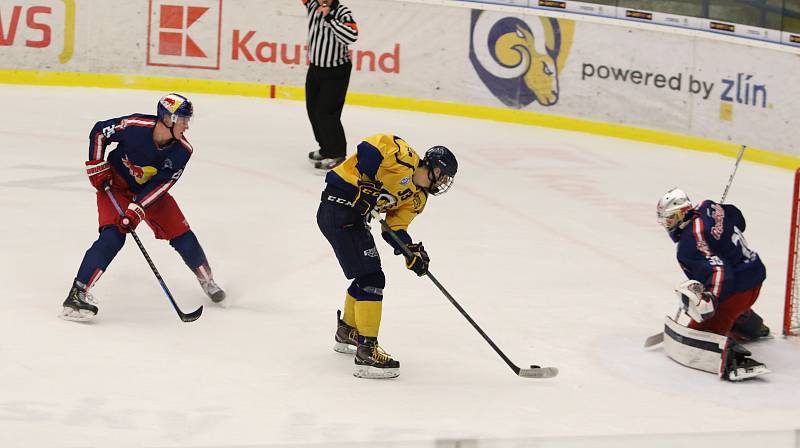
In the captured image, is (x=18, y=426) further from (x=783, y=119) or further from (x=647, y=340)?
(x=783, y=119)

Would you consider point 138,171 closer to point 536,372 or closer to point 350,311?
point 350,311

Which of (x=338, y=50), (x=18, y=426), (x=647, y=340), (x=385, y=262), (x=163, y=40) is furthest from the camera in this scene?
(x=163, y=40)

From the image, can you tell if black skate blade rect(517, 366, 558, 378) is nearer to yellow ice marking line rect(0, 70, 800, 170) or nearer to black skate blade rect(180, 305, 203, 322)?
black skate blade rect(180, 305, 203, 322)

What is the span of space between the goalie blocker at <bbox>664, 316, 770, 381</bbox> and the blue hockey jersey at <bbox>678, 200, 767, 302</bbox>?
204 millimetres

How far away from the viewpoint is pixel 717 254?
5363mm

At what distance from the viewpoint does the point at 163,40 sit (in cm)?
1103

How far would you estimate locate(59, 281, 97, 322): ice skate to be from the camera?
17.8 feet

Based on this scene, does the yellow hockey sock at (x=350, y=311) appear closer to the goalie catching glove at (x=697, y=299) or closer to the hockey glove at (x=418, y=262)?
the hockey glove at (x=418, y=262)

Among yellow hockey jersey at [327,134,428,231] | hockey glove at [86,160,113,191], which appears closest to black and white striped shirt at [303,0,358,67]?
hockey glove at [86,160,113,191]

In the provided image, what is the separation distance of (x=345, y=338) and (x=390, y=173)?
0.84 meters

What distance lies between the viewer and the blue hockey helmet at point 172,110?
550cm

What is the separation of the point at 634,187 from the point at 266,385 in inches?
197

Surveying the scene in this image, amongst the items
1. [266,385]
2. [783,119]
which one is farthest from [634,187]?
[266,385]

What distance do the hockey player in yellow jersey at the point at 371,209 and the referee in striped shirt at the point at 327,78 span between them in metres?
3.76
